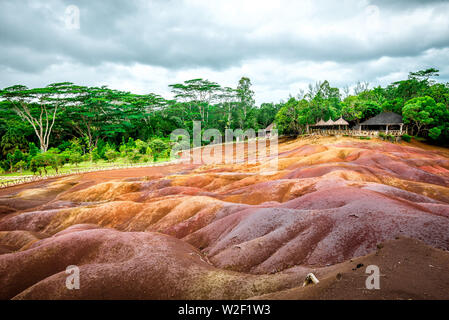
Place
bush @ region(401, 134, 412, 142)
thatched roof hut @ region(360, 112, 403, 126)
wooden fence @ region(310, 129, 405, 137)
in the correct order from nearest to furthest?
bush @ region(401, 134, 412, 142) < wooden fence @ region(310, 129, 405, 137) < thatched roof hut @ region(360, 112, 403, 126)

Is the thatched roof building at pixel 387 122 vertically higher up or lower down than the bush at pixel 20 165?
higher up

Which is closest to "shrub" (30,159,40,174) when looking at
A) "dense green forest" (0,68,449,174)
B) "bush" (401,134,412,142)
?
"dense green forest" (0,68,449,174)

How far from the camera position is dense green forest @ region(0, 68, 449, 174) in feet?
117

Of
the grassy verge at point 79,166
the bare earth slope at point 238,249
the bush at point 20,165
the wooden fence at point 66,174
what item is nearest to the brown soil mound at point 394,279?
the bare earth slope at point 238,249

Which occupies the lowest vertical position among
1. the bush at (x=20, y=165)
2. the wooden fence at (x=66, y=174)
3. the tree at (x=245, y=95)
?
the wooden fence at (x=66, y=174)

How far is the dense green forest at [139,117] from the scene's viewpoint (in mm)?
35750

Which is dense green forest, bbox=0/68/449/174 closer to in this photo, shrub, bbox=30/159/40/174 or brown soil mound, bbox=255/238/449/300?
shrub, bbox=30/159/40/174

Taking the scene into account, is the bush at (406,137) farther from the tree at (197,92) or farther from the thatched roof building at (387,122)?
the tree at (197,92)

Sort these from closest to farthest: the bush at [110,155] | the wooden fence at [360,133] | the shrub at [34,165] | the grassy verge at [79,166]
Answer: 1. the shrub at [34,165]
2. the grassy verge at [79,166]
3. the wooden fence at [360,133]
4. the bush at [110,155]

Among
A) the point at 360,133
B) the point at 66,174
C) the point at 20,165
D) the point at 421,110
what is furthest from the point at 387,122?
the point at 20,165

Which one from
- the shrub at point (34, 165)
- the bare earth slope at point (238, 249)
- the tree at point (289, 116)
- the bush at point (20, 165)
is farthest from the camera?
the tree at point (289, 116)

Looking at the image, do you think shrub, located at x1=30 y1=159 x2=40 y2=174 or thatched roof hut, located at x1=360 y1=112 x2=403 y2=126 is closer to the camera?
shrub, located at x1=30 y1=159 x2=40 y2=174

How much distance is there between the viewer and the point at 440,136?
122 feet

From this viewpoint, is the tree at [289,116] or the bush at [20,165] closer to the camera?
the bush at [20,165]
